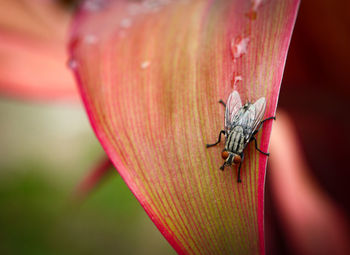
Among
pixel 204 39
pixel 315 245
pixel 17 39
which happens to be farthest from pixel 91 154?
pixel 204 39

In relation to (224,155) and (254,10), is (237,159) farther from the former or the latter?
(254,10)

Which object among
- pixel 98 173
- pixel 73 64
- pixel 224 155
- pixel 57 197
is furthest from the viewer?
pixel 57 197

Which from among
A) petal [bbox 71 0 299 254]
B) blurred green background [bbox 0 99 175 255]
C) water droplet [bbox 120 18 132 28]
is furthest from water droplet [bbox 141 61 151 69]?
blurred green background [bbox 0 99 175 255]

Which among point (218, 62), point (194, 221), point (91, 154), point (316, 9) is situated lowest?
point (194, 221)

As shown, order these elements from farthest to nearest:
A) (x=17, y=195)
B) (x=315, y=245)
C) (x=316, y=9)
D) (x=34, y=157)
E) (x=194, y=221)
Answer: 1. (x=34, y=157)
2. (x=17, y=195)
3. (x=315, y=245)
4. (x=316, y=9)
5. (x=194, y=221)

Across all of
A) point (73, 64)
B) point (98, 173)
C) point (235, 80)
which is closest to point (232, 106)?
point (235, 80)

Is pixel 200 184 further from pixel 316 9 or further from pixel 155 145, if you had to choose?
pixel 316 9
